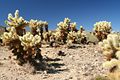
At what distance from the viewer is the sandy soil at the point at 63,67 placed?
49.1 ft

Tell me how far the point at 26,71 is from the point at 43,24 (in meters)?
13.4

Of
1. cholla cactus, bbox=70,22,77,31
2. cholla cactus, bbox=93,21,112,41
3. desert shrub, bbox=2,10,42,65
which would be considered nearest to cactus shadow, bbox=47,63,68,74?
desert shrub, bbox=2,10,42,65

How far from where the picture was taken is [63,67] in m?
17.1

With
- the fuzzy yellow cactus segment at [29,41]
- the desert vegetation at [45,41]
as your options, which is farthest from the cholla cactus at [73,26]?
the fuzzy yellow cactus segment at [29,41]

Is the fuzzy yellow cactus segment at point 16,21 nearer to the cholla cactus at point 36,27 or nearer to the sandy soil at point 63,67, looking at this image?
the sandy soil at point 63,67

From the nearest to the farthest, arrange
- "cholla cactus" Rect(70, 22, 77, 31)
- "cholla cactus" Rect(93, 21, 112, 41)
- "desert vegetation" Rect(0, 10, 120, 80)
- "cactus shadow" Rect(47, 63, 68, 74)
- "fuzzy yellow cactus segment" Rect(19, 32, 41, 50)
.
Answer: "desert vegetation" Rect(0, 10, 120, 80), "cactus shadow" Rect(47, 63, 68, 74), "fuzzy yellow cactus segment" Rect(19, 32, 41, 50), "cholla cactus" Rect(93, 21, 112, 41), "cholla cactus" Rect(70, 22, 77, 31)

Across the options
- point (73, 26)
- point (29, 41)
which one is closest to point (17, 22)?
point (29, 41)

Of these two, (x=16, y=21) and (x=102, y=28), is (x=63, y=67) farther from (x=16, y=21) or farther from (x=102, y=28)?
(x=102, y=28)

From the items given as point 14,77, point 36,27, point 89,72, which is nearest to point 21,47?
point 14,77

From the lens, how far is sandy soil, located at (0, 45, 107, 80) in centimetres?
1495

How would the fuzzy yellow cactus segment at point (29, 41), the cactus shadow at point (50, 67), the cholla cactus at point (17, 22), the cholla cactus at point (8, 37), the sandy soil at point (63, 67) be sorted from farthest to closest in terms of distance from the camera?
the cholla cactus at point (17, 22), the cholla cactus at point (8, 37), the fuzzy yellow cactus segment at point (29, 41), the cactus shadow at point (50, 67), the sandy soil at point (63, 67)

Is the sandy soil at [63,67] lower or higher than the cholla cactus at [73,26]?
lower

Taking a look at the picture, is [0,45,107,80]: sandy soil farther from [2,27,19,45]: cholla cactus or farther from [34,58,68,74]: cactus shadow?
[2,27,19,45]: cholla cactus

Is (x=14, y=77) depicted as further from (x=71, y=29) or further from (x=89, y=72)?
(x=71, y=29)
